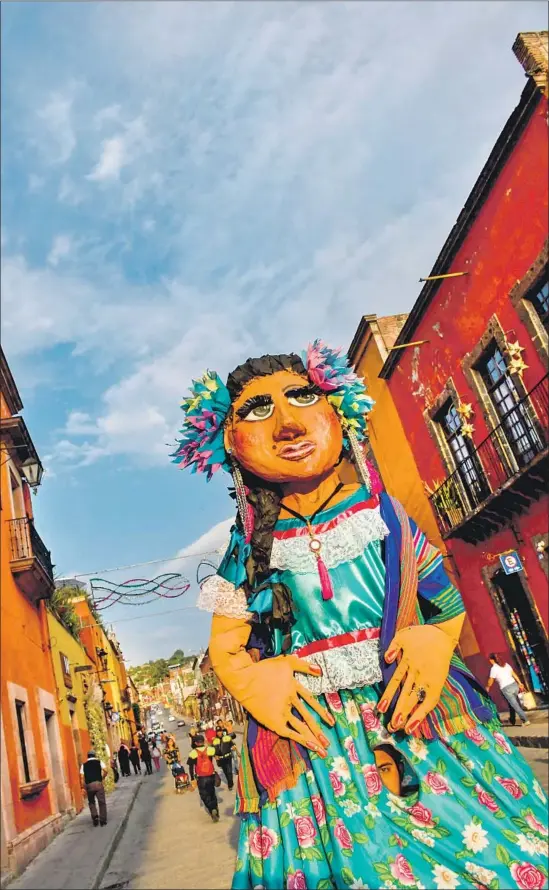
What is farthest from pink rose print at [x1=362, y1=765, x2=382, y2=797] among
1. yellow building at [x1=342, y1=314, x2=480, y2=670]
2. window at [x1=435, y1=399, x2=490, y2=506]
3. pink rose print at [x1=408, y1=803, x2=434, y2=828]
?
yellow building at [x1=342, y1=314, x2=480, y2=670]

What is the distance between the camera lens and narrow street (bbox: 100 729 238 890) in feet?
10.8

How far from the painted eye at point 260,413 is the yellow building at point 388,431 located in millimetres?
10243

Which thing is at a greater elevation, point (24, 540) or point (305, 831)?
point (24, 540)

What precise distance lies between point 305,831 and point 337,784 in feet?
0.50

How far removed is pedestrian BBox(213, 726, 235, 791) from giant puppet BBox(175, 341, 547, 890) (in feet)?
28.2

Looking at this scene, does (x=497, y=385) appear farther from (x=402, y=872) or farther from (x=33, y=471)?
(x=402, y=872)

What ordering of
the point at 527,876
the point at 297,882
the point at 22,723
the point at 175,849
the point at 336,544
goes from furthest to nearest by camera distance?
the point at 22,723 → the point at 175,849 → the point at 336,544 → the point at 297,882 → the point at 527,876

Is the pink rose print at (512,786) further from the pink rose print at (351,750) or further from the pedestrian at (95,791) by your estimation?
the pedestrian at (95,791)

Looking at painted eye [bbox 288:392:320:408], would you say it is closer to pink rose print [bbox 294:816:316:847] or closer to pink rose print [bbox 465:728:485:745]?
pink rose print [bbox 465:728:485:745]

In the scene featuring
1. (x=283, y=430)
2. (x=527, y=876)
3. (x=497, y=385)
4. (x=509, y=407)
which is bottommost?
(x=527, y=876)

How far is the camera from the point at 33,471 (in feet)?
19.5

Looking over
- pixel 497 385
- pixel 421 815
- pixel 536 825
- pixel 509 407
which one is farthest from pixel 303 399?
pixel 497 385

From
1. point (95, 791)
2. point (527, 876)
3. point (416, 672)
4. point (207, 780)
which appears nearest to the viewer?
point (527, 876)

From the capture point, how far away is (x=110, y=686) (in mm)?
26469
